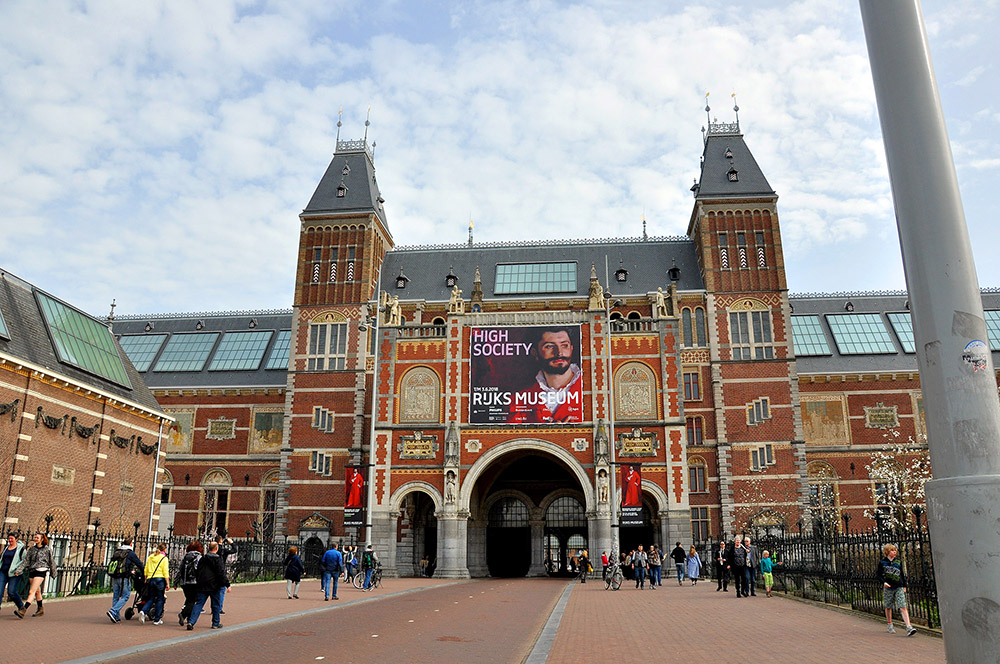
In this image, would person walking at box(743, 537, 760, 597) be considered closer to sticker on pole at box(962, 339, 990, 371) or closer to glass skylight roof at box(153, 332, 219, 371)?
sticker on pole at box(962, 339, 990, 371)

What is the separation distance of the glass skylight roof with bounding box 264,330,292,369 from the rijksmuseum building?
0.24 meters

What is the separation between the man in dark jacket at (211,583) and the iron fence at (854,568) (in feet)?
38.1

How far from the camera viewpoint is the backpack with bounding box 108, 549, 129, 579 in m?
14.1

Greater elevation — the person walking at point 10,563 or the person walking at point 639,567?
the person walking at point 10,563

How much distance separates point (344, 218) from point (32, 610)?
35.8 metres

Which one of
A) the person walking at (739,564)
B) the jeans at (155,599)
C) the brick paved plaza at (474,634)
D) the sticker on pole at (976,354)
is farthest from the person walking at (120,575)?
the person walking at (739,564)

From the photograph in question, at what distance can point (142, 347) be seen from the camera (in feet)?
188

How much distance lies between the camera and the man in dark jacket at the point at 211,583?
13297 millimetres

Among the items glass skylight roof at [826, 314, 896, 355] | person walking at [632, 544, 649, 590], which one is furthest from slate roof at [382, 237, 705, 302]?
person walking at [632, 544, 649, 590]

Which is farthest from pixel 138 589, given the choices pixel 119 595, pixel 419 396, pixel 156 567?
pixel 419 396

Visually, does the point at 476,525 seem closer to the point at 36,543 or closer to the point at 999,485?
the point at 36,543

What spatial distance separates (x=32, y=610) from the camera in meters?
15.4

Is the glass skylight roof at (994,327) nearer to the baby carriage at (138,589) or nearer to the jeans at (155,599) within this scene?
the jeans at (155,599)

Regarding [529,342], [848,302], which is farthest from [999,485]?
[848,302]
